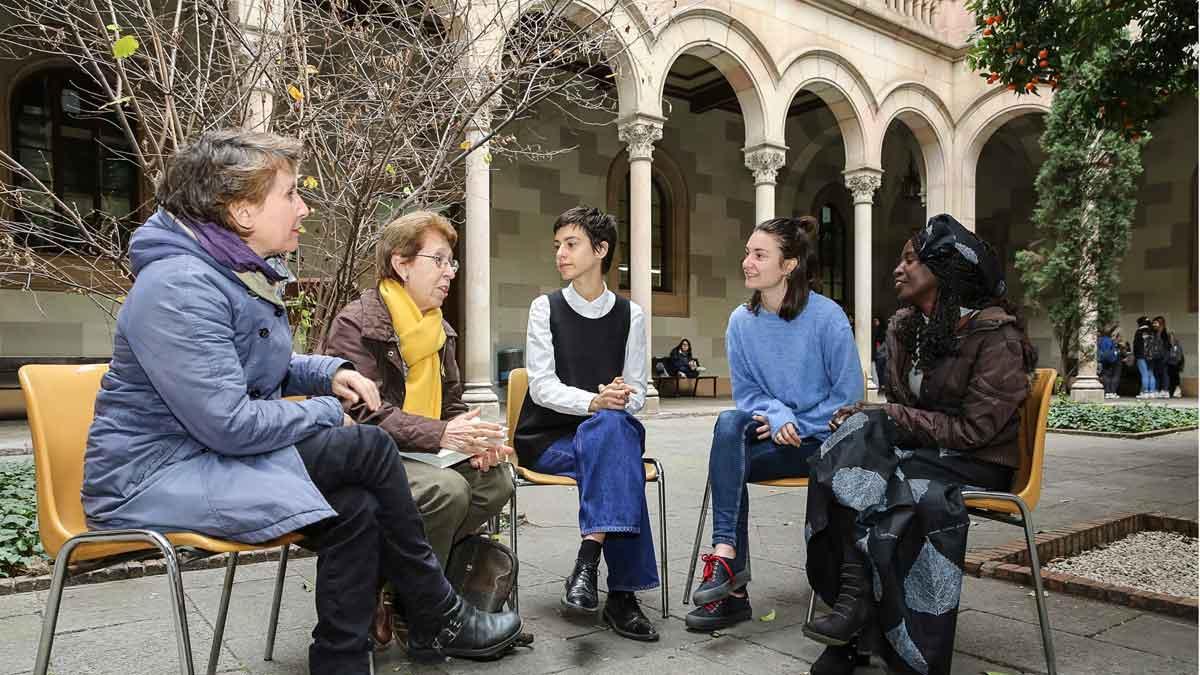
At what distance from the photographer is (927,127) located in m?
15.2

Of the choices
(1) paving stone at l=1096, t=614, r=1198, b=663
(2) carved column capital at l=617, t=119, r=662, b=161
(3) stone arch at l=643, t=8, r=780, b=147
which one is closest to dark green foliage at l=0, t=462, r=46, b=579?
(1) paving stone at l=1096, t=614, r=1198, b=663

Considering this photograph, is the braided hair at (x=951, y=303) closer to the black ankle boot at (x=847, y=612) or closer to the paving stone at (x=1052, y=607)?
the black ankle boot at (x=847, y=612)

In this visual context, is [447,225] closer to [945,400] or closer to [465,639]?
[465,639]

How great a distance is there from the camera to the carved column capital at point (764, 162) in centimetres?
1289

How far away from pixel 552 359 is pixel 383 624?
3.62 feet

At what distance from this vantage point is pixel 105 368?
7.04 ft

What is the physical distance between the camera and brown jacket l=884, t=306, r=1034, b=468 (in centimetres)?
256

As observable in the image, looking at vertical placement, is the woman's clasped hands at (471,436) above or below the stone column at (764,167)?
below

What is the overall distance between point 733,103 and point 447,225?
1476 centimetres

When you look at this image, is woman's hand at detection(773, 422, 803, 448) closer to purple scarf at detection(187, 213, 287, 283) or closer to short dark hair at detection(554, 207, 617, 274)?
short dark hair at detection(554, 207, 617, 274)

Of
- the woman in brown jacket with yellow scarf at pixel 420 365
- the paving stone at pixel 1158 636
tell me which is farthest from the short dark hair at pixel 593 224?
the paving stone at pixel 1158 636

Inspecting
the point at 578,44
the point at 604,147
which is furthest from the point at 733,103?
the point at 578,44

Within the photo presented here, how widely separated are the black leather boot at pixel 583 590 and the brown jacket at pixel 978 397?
112cm

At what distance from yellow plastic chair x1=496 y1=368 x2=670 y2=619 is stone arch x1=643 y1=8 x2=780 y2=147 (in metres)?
8.27
